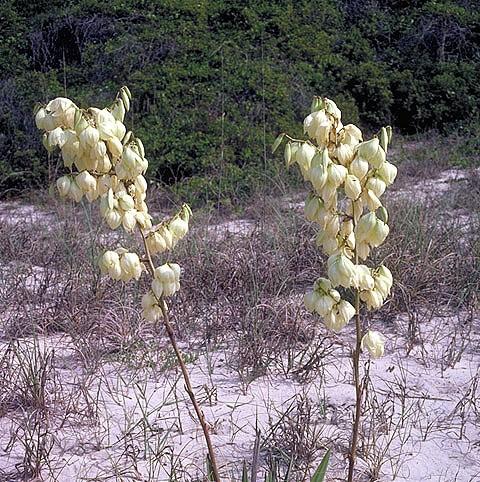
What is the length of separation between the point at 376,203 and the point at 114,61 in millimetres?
7553

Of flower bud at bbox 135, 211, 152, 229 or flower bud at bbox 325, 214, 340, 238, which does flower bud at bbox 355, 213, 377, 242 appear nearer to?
flower bud at bbox 325, 214, 340, 238

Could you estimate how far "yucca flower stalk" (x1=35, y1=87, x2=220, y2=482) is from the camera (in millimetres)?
2000

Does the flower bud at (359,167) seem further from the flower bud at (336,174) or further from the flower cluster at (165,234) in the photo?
the flower cluster at (165,234)

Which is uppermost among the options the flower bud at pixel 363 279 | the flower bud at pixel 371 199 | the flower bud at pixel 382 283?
the flower bud at pixel 371 199

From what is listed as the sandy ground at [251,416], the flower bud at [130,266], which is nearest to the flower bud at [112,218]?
the flower bud at [130,266]

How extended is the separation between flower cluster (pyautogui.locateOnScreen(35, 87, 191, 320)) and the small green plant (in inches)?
14.3

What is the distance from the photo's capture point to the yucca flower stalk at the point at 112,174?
200cm

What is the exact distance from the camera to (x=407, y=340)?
4.09 metres

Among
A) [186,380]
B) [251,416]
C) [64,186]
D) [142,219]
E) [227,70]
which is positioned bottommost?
[251,416]

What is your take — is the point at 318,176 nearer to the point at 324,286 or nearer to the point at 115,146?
the point at 324,286

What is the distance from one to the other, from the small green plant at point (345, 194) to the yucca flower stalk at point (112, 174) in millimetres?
366

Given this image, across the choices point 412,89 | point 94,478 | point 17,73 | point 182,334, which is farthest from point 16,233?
point 412,89

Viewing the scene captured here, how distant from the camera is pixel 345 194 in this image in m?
2.05

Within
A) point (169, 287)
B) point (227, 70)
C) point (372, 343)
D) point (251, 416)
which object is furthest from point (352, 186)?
point (227, 70)
